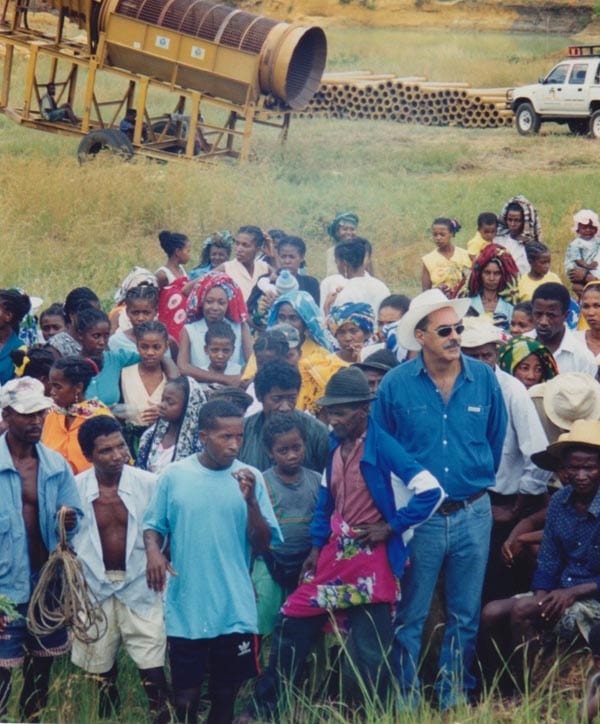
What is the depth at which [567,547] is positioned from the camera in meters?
5.42

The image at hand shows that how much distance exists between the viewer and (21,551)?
18.1ft

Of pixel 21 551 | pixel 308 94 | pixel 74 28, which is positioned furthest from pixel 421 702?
pixel 74 28

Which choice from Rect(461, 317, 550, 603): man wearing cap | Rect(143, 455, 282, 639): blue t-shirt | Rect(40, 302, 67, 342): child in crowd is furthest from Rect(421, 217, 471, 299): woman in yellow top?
Rect(143, 455, 282, 639): blue t-shirt

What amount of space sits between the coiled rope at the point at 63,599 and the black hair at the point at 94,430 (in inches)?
14.0

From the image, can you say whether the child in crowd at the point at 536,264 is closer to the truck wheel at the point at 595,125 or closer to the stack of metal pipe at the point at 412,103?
the truck wheel at the point at 595,125

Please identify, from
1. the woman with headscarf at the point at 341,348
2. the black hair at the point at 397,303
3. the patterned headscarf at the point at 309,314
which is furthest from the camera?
the black hair at the point at 397,303

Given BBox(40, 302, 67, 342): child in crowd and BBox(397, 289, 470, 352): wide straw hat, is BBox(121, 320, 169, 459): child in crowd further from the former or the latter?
BBox(397, 289, 470, 352): wide straw hat

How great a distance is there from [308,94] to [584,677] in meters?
16.0

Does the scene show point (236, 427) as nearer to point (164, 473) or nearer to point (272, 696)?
point (164, 473)

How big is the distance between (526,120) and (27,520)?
67.5 ft

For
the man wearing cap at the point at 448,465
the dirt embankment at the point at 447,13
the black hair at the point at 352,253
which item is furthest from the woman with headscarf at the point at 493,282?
the dirt embankment at the point at 447,13

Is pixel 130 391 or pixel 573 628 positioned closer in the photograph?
pixel 573 628

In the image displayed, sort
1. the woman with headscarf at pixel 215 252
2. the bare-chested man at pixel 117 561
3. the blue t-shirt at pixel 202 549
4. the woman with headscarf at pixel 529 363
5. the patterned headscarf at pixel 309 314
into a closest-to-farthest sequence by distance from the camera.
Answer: the blue t-shirt at pixel 202 549 → the bare-chested man at pixel 117 561 → the woman with headscarf at pixel 529 363 → the patterned headscarf at pixel 309 314 → the woman with headscarf at pixel 215 252

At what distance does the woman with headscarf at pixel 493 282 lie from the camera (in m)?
8.67
